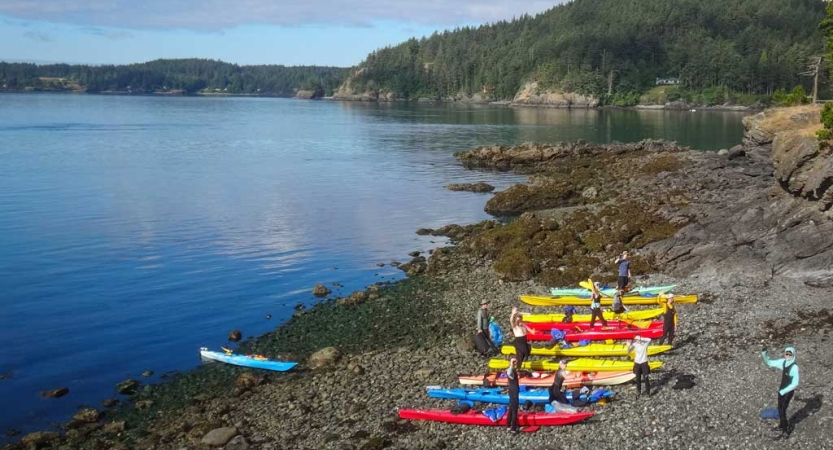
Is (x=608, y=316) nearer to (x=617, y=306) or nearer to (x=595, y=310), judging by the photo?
(x=617, y=306)

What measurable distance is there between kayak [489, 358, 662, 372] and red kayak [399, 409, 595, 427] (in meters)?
3.59

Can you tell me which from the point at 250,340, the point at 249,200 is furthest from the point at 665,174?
the point at 250,340

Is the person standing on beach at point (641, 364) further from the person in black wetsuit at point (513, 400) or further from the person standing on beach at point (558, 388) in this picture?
the person in black wetsuit at point (513, 400)

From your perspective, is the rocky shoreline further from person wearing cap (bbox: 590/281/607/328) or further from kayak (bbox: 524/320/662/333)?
person wearing cap (bbox: 590/281/607/328)

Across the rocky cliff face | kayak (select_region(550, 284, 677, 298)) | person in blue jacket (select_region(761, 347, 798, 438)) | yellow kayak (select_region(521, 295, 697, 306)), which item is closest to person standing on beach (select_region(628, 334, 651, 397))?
person in blue jacket (select_region(761, 347, 798, 438))

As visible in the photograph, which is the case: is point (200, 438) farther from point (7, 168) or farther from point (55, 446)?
point (7, 168)

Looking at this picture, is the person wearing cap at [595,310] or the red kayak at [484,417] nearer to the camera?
the red kayak at [484,417]

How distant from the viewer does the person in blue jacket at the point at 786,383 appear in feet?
60.2

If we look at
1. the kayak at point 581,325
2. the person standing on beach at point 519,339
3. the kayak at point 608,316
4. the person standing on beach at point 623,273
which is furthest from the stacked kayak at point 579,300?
the person standing on beach at point 519,339

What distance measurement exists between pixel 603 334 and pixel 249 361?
15.1 m

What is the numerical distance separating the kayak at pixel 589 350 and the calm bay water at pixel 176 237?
13491 mm

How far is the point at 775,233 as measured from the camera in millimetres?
36688

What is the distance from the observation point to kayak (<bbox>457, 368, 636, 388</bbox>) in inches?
908

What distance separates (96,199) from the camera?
63.6 meters
